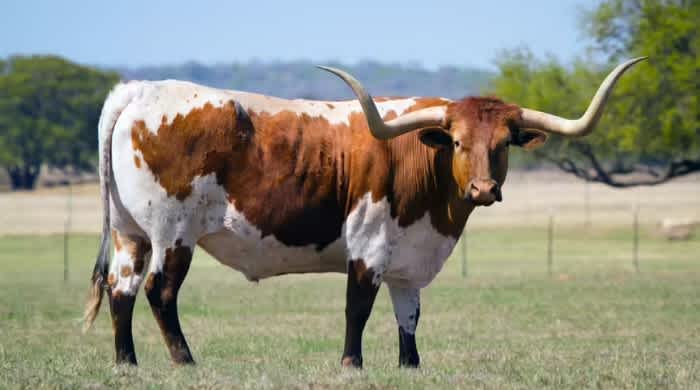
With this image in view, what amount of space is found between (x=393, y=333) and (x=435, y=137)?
676 centimetres

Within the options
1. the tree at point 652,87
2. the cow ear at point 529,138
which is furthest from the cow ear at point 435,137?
the tree at point 652,87

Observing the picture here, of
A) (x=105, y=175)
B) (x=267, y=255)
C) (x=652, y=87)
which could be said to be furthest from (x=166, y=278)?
(x=652, y=87)

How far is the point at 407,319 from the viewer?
11922mm

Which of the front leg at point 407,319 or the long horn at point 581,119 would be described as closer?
the long horn at point 581,119

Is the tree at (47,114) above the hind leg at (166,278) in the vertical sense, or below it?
below

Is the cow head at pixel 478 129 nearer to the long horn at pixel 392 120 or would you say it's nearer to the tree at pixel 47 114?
the long horn at pixel 392 120

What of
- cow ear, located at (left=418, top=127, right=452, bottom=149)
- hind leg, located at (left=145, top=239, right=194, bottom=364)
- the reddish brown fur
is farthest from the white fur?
hind leg, located at (left=145, top=239, right=194, bottom=364)

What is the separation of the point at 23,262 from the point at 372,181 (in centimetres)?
3240

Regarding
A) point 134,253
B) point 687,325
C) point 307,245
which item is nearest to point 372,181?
point 307,245

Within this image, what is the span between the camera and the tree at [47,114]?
10506cm

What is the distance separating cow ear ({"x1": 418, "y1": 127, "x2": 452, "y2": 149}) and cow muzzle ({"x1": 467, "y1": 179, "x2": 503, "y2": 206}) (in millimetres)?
649

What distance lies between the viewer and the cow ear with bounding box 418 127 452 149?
1125cm

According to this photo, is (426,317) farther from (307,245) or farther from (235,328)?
(307,245)

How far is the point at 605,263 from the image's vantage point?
3809cm
